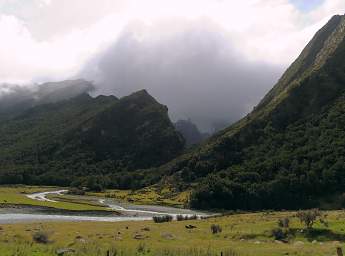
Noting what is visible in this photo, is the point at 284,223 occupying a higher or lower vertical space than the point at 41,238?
higher

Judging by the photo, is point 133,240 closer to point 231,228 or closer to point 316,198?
point 231,228

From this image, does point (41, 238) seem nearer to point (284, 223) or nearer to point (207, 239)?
point (207, 239)

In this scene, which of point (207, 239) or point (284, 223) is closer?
point (207, 239)

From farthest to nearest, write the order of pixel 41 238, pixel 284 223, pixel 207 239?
pixel 284 223 → pixel 207 239 → pixel 41 238

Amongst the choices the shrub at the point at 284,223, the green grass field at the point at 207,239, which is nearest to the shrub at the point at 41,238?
the green grass field at the point at 207,239

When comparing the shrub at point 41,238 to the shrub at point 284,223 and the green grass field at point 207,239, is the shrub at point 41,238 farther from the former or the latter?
the shrub at point 284,223

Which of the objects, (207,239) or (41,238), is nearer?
(41,238)

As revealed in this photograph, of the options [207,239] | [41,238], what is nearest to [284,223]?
[207,239]

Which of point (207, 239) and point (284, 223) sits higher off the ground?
point (284, 223)

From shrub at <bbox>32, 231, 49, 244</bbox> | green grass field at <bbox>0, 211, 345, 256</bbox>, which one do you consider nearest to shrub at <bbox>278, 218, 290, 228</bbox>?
green grass field at <bbox>0, 211, 345, 256</bbox>

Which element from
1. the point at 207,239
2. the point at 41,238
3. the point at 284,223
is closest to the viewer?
the point at 41,238

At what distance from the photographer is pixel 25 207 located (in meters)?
170

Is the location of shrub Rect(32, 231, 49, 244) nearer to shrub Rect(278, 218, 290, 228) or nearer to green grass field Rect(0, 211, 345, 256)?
green grass field Rect(0, 211, 345, 256)

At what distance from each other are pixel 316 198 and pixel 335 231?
5244 inches
